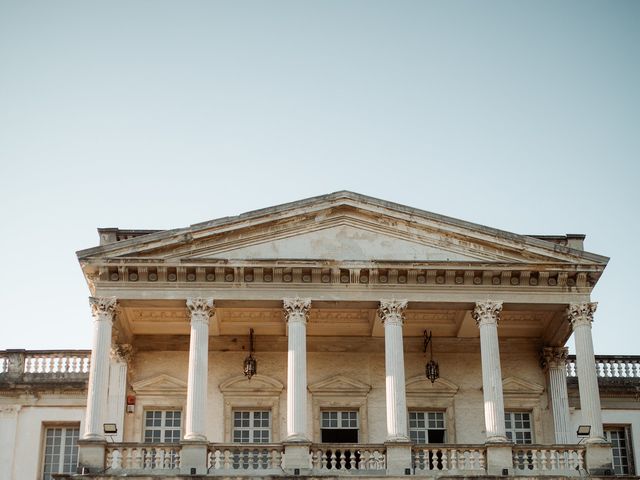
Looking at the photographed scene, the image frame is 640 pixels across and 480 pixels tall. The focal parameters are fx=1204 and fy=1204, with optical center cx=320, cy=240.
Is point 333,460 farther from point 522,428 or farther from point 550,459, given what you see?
point 522,428

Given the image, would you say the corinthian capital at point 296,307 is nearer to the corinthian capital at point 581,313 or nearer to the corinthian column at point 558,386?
the corinthian capital at point 581,313

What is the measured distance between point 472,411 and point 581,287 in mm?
4716

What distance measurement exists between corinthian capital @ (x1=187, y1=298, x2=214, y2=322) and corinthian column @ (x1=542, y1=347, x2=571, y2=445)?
9780 mm

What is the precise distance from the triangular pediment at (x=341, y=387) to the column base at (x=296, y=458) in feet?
12.5

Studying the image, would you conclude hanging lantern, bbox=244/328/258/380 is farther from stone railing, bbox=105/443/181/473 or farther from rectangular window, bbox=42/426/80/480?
rectangular window, bbox=42/426/80/480

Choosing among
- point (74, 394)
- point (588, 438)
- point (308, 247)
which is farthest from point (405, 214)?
point (74, 394)

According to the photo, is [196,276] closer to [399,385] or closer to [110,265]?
[110,265]

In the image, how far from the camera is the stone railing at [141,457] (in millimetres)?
29312

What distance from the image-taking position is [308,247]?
31.8 metres

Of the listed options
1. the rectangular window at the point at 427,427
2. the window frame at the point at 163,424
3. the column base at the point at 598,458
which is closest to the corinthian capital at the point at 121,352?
the window frame at the point at 163,424

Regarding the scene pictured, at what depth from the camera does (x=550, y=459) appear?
2989cm

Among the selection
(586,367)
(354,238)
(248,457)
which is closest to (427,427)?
(586,367)

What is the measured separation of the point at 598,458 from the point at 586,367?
7.95ft

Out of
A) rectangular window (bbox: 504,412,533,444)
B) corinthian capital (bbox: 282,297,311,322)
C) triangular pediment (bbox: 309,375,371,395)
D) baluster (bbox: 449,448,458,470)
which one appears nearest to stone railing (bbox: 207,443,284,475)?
Answer: corinthian capital (bbox: 282,297,311,322)
